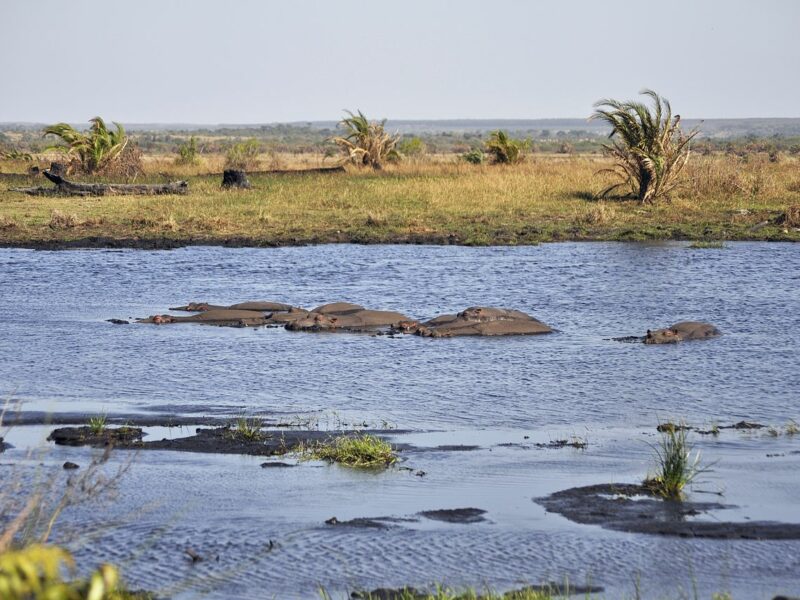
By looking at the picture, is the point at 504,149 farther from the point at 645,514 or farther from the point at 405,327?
the point at 645,514

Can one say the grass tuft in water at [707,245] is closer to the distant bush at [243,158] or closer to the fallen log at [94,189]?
the fallen log at [94,189]

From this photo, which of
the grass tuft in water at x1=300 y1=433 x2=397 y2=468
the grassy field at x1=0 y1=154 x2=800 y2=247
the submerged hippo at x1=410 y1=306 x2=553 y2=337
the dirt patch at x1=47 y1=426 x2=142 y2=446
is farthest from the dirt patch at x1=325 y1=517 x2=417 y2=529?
the grassy field at x1=0 y1=154 x2=800 y2=247

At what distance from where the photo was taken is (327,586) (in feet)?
22.3

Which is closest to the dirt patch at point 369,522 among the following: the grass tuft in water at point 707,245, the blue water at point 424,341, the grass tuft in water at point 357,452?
the grass tuft in water at point 357,452

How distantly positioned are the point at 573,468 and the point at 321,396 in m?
3.56

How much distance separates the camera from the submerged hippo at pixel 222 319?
54.2 feet

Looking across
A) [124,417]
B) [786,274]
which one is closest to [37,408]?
[124,417]

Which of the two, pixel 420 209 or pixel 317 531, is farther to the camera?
pixel 420 209

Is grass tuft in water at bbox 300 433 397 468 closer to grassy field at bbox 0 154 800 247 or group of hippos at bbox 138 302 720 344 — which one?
group of hippos at bbox 138 302 720 344

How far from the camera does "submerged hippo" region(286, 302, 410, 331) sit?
16.1 metres

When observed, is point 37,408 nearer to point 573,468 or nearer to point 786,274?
point 573,468

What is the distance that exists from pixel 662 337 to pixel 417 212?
15303mm

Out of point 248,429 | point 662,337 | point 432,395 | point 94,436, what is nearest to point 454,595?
point 248,429

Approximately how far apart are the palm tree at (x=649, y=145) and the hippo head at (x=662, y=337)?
14.9 meters
